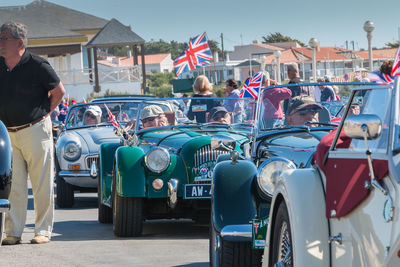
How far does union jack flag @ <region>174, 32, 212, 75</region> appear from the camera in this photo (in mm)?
24891

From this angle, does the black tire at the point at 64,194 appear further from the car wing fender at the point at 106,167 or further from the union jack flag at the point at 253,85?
the union jack flag at the point at 253,85

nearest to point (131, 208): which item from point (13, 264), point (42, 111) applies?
point (42, 111)

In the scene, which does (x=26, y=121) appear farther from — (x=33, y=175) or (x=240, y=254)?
(x=240, y=254)

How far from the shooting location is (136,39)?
6134 centimetres

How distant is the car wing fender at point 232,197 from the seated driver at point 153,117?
4.33 meters

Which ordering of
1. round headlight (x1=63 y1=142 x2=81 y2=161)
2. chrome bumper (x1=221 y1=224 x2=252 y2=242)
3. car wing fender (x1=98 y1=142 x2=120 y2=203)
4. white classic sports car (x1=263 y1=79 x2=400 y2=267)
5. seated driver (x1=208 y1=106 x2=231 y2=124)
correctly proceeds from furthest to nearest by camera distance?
round headlight (x1=63 y1=142 x2=81 y2=161)
seated driver (x1=208 y1=106 x2=231 y2=124)
car wing fender (x1=98 y1=142 x2=120 y2=203)
chrome bumper (x1=221 y1=224 x2=252 y2=242)
white classic sports car (x1=263 y1=79 x2=400 y2=267)

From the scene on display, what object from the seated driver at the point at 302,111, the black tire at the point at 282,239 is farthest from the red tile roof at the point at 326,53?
the black tire at the point at 282,239

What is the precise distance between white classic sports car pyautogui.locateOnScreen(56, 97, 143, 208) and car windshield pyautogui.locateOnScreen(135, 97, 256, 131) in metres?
1.73

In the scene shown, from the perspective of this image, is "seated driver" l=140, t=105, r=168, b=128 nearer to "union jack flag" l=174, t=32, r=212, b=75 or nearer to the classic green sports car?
the classic green sports car

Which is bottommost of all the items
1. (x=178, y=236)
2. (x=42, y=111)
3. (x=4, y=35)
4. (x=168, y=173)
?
(x=178, y=236)

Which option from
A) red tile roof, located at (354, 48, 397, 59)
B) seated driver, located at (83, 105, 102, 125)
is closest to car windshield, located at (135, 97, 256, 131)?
seated driver, located at (83, 105, 102, 125)

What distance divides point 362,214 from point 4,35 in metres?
5.57

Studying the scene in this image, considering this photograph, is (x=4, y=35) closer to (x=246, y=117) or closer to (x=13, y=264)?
(x=13, y=264)

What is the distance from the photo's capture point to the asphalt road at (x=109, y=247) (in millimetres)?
7508
